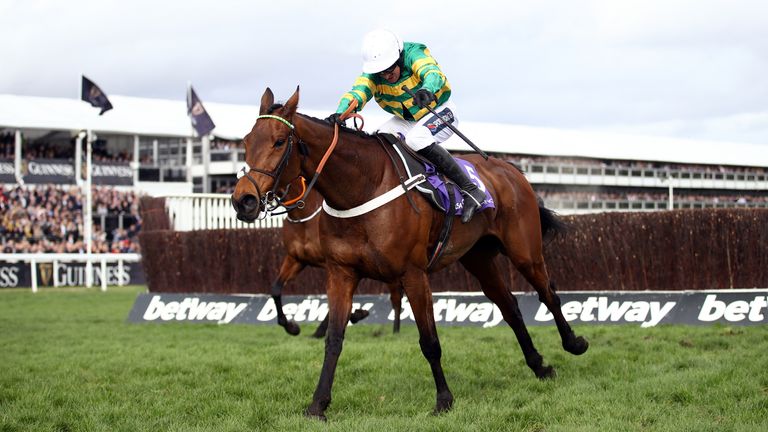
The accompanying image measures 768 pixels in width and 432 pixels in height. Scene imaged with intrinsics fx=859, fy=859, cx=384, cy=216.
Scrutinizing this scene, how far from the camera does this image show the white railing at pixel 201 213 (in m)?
14.8

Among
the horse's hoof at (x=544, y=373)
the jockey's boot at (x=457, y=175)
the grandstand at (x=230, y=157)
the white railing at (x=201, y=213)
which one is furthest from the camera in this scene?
the grandstand at (x=230, y=157)

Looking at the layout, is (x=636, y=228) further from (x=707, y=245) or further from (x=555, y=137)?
(x=555, y=137)

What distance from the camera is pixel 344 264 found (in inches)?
209

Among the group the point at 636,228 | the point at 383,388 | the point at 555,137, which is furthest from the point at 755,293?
the point at 555,137

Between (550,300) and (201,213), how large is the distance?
376 inches

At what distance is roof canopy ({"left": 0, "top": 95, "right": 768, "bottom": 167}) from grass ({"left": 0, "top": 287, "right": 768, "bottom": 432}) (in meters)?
14.9

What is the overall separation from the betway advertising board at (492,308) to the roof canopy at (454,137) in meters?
11.4

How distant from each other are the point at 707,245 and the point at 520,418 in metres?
5.75

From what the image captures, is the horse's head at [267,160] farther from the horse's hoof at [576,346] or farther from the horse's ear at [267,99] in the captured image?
the horse's hoof at [576,346]

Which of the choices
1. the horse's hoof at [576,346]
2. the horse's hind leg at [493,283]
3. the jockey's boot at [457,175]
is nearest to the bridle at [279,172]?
the jockey's boot at [457,175]

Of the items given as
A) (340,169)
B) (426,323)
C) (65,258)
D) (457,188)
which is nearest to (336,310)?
(426,323)

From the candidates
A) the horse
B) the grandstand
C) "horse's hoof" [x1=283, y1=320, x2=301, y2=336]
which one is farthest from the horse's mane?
the grandstand

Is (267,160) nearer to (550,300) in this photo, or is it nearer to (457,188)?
(457,188)

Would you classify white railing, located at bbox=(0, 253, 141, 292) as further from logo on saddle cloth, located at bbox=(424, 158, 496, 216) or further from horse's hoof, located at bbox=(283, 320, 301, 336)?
logo on saddle cloth, located at bbox=(424, 158, 496, 216)
